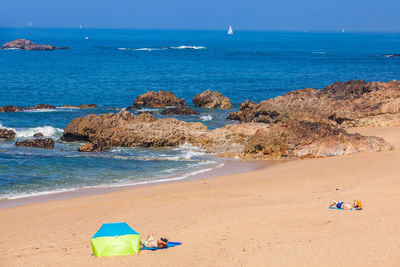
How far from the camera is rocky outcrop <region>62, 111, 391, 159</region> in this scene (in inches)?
981

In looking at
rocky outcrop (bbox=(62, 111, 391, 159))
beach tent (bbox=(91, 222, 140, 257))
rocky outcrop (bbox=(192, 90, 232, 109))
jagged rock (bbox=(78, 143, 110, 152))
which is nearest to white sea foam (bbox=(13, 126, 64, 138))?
rocky outcrop (bbox=(62, 111, 391, 159))

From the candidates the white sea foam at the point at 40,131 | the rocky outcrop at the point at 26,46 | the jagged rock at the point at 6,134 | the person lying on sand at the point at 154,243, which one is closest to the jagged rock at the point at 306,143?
the white sea foam at the point at 40,131

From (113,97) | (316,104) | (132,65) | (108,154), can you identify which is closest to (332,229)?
(108,154)

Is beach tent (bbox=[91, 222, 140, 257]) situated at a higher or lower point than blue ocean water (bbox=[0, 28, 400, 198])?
higher

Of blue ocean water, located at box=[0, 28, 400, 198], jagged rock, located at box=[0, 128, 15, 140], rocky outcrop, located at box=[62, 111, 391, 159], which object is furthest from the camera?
jagged rock, located at box=[0, 128, 15, 140]

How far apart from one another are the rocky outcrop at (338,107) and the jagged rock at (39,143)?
43.6 ft

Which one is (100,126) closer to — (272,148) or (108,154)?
(108,154)

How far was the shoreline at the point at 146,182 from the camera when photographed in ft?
62.1

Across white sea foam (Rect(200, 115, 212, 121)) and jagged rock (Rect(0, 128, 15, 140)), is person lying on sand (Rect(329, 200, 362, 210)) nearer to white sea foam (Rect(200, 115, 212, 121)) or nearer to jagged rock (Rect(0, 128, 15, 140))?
jagged rock (Rect(0, 128, 15, 140))

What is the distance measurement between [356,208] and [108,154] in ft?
45.9

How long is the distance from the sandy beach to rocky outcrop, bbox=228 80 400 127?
1110 cm

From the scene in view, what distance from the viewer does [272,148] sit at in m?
25.2

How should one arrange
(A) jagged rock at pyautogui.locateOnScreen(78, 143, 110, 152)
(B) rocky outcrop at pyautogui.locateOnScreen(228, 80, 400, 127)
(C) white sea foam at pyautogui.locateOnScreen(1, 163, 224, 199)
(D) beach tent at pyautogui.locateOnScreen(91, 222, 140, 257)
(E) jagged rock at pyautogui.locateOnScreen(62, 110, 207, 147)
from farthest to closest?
(B) rocky outcrop at pyautogui.locateOnScreen(228, 80, 400, 127) < (E) jagged rock at pyautogui.locateOnScreen(62, 110, 207, 147) < (A) jagged rock at pyautogui.locateOnScreen(78, 143, 110, 152) < (C) white sea foam at pyautogui.locateOnScreen(1, 163, 224, 199) < (D) beach tent at pyautogui.locateOnScreen(91, 222, 140, 257)

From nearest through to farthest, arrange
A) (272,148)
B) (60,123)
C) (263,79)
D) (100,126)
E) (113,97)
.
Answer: (272,148), (100,126), (60,123), (113,97), (263,79)
